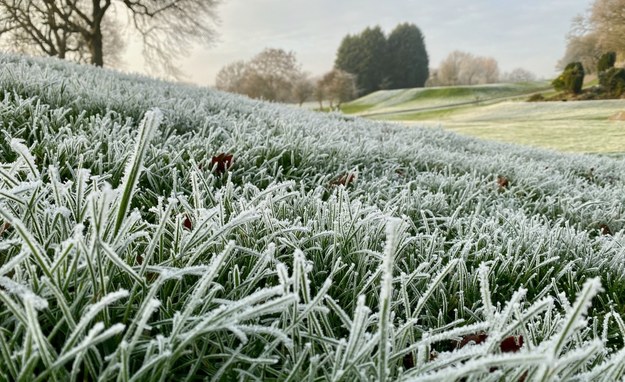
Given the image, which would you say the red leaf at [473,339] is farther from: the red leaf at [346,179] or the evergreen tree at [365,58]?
the evergreen tree at [365,58]

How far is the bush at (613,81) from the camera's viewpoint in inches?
785

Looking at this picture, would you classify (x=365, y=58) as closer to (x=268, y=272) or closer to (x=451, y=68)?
(x=451, y=68)

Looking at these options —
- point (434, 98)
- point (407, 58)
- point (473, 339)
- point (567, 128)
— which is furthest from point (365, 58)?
point (473, 339)

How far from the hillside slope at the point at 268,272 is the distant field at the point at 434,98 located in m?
38.9

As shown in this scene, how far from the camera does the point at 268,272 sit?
1146 millimetres

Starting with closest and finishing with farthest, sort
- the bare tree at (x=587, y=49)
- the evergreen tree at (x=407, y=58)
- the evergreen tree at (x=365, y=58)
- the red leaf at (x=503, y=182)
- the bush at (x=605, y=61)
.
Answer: the red leaf at (x=503, y=182) < the bush at (x=605, y=61) < the bare tree at (x=587, y=49) < the evergreen tree at (x=365, y=58) < the evergreen tree at (x=407, y=58)

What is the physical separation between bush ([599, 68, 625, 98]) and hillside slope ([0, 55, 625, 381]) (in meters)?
20.9

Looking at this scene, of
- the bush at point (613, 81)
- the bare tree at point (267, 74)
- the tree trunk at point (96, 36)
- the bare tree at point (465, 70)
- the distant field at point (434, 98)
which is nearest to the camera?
the bush at point (613, 81)

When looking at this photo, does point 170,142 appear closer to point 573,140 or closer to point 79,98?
point 79,98

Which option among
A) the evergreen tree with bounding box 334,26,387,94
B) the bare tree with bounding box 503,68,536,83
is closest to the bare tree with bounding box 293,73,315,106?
the evergreen tree with bounding box 334,26,387,94

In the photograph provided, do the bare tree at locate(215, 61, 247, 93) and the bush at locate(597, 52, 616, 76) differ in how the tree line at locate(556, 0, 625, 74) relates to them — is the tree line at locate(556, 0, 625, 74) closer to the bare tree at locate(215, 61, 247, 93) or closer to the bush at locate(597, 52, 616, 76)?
the bush at locate(597, 52, 616, 76)

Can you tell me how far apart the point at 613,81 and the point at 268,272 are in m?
24.7

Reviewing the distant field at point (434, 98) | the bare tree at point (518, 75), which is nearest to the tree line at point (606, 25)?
the distant field at point (434, 98)

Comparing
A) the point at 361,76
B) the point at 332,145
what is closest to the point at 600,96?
the point at 332,145
